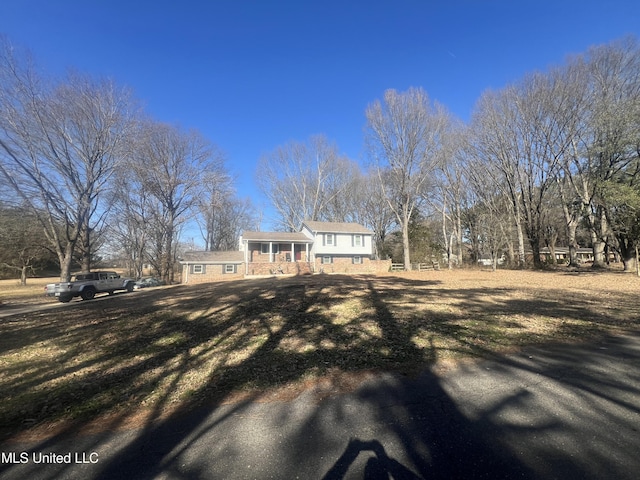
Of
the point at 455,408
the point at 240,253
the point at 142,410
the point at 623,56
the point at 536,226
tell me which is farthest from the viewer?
the point at 240,253

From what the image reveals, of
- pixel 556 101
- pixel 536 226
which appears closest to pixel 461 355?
pixel 556 101

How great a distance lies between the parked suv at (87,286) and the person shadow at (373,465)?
20462 millimetres

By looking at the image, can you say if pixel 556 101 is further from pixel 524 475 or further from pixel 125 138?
pixel 125 138

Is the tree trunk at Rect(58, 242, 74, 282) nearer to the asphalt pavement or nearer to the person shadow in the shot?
the asphalt pavement

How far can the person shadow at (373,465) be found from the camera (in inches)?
94.0

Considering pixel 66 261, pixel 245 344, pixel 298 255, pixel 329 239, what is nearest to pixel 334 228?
pixel 329 239

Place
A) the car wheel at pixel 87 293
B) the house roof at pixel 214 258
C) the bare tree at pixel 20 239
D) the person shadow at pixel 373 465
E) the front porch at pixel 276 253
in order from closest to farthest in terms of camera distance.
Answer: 1. the person shadow at pixel 373 465
2. the car wheel at pixel 87 293
3. the bare tree at pixel 20 239
4. the front porch at pixel 276 253
5. the house roof at pixel 214 258

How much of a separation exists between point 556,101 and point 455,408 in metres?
29.2

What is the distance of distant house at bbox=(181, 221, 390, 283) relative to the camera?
3266cm

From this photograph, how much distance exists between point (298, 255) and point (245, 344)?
101 feet

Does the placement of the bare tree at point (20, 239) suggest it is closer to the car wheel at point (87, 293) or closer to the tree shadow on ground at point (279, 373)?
the car wheel at point (87, 293)

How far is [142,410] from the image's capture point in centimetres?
371

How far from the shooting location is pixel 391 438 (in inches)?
113

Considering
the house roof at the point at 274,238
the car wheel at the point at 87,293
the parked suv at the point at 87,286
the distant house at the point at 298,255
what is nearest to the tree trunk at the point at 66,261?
the parked suv at the point at 87,286
